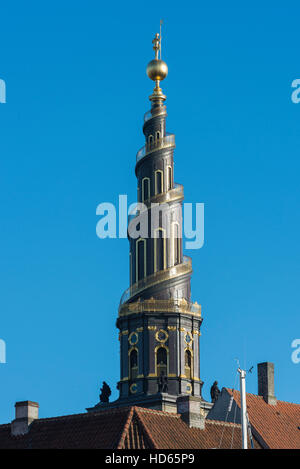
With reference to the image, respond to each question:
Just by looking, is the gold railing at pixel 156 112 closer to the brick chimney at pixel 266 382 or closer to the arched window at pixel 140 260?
the arched window at pixel 140 260

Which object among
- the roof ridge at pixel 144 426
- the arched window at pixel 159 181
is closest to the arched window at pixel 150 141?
the arched window at pixel 159 181

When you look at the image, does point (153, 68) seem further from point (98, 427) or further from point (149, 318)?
point (98, 427)

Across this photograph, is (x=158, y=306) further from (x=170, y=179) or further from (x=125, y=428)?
(x=125, y=428)

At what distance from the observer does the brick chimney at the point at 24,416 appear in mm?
71875

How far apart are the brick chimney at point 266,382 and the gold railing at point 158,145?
71.7 ft

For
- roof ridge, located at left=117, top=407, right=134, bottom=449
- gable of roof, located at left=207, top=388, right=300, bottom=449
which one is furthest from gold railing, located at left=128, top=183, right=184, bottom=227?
roof ridge, located at left=117, top=407, right=134, bottom=449

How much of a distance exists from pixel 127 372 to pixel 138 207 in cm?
1229

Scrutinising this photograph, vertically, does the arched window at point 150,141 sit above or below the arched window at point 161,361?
above

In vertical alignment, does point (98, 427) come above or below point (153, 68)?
below

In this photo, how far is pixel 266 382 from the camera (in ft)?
272

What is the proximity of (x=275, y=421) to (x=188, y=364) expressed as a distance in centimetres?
1627

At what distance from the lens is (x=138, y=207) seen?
97.7 metres
